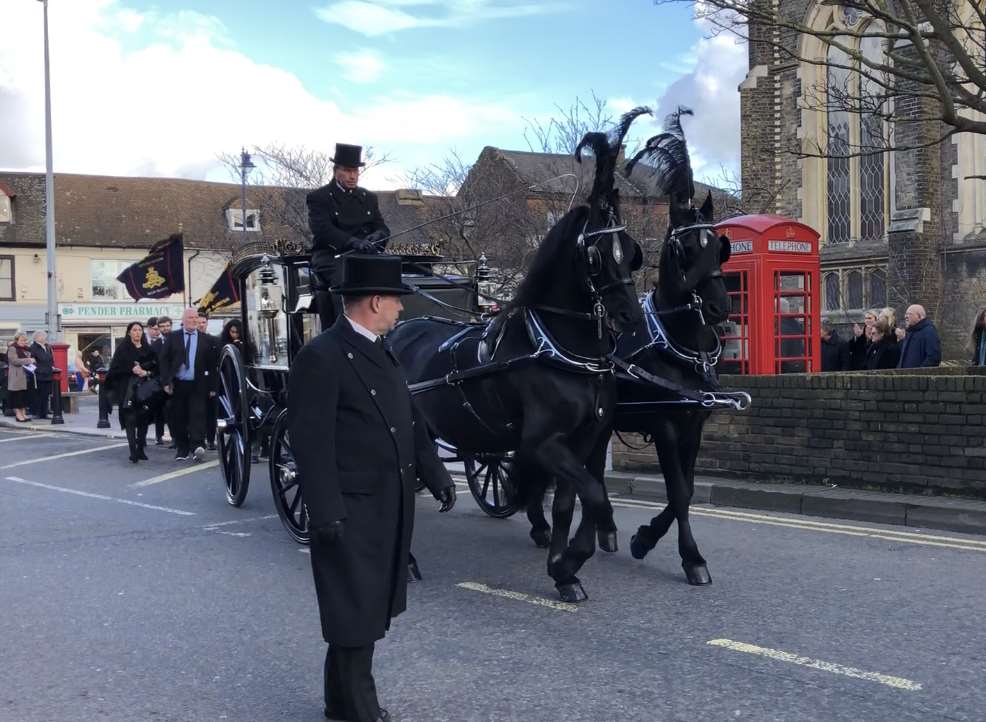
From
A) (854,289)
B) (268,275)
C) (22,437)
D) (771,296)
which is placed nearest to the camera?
(268,275)

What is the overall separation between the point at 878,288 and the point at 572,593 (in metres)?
20.8

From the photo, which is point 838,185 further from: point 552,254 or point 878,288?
point 552,254

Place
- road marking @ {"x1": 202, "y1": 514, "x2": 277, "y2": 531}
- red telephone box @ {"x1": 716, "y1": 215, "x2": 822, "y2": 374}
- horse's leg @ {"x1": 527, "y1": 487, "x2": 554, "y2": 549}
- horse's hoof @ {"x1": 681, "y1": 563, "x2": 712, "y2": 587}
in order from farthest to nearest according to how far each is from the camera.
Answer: red telephone box @ {"x1": 716, "y1": 215, "x2": 822, "y2": 374}, road marking @ {"x1": 202, "y1": 514, "x2": 277, "y2": 531}, horse's leg @ {"x1": 527, "y1": 487, "x2": 554, "y2": 549}, horse's hoof @ {"x1": 681, "y1": 563, "x2": 712, "y2": 587}

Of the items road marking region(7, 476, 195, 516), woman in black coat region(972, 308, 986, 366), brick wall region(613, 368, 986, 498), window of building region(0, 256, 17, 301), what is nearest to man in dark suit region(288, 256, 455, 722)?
road marking region(7, 476, 195, 516)

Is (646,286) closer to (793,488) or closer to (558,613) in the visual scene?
(793,488)

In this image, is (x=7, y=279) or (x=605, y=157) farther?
(x=7, y=279)

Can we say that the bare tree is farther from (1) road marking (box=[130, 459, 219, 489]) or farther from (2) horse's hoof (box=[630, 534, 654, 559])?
(1) road marking (box=[130, 459, 219, 489])

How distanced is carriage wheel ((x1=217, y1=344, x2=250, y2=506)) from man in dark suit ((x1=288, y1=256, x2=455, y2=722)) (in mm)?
6073

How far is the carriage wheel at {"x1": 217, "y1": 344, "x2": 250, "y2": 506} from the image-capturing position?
1037 cm

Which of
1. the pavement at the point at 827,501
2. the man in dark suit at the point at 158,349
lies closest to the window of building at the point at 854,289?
the pavement at the point at 827,501

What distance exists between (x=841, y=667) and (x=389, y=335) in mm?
5003

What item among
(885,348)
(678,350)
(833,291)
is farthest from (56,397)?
(678,350)

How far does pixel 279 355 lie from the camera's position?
1041cm

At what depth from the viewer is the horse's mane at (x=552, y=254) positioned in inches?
262
